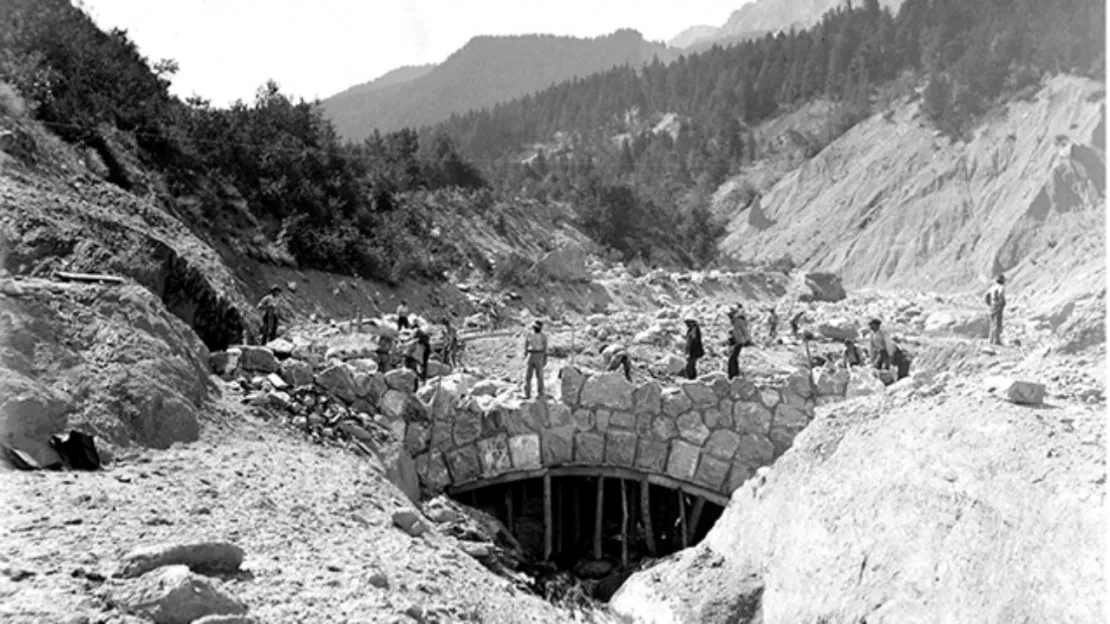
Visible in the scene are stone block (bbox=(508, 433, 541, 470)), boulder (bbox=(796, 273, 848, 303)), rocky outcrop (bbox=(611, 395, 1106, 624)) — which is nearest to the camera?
rocky outcrop (bbox=(611, 395, 1106, 624))

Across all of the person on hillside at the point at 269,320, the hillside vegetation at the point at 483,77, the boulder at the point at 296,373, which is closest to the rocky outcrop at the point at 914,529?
the boulder at the point at 296,373

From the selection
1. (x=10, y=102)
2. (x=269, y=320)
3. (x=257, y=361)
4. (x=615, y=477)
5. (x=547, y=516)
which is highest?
(x=10, y=102)

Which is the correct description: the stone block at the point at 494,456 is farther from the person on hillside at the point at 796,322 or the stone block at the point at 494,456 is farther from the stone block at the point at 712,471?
the person on hillside at the point at 796,322

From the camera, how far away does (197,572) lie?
4.18 meters

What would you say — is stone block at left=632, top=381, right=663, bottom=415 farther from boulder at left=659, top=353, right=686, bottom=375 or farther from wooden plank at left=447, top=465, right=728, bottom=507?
boulder at left=659, top=353, right=686, bottom=375

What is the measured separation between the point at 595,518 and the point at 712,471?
1.68 meters

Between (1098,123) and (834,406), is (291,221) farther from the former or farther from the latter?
(1098,123)

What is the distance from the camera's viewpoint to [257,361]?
8391 mm

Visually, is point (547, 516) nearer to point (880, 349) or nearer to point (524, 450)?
point (524, 450)

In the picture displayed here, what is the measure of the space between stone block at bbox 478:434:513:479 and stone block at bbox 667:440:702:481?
192 centimetres

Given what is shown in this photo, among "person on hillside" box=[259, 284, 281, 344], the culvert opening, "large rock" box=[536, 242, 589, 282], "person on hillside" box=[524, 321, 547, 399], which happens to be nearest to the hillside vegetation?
"large rock" box=[536, 242, 589, 282]

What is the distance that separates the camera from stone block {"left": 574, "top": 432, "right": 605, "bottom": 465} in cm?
1073

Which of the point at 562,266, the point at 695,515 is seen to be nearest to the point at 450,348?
the point at 695,515

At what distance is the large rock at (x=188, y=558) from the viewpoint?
3939mm
